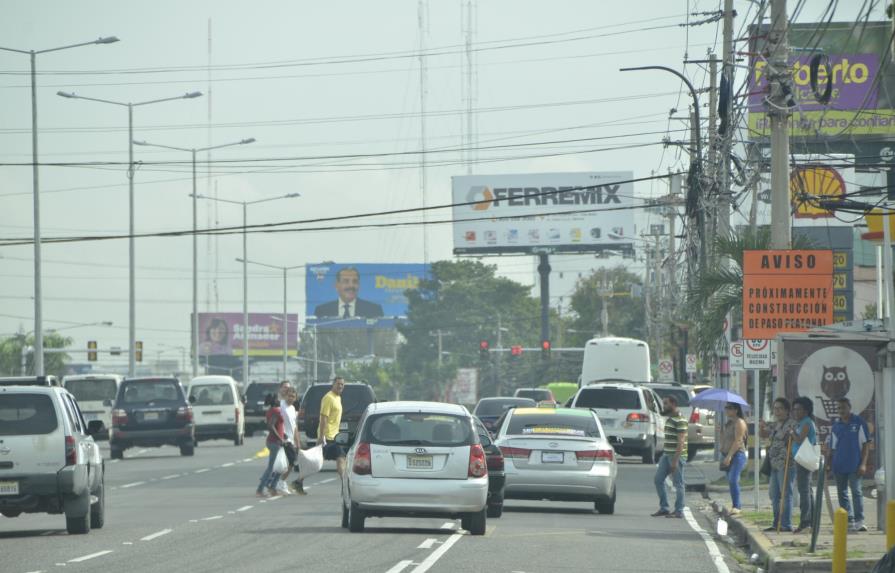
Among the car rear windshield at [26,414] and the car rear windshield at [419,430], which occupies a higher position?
the car rear windshield at [26,414]

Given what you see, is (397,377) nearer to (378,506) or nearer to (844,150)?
(844,150)

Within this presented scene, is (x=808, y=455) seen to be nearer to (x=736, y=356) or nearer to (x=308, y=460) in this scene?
(x=736, y=356)

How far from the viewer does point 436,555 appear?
58.7 ft

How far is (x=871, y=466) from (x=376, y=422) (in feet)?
22.7

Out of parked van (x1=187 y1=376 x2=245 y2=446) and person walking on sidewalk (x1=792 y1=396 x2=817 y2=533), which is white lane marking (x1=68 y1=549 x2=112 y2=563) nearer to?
person walking on sidewalk (x1=792 y1=396 x2=817 y2=533)

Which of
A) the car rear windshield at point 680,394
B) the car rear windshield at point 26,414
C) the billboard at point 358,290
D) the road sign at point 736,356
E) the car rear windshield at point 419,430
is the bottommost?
the car rear windshield at point 680,394

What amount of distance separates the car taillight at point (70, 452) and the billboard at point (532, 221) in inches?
3462

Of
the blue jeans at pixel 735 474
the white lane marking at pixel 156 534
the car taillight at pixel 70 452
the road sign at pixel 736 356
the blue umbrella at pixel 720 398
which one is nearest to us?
the white lane marking at pixel 156 534

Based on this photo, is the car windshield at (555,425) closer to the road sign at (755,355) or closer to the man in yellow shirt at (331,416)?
the road sign at (755,355)

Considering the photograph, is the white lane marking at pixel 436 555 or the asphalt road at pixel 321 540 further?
the asphalt road at pixel 321 540

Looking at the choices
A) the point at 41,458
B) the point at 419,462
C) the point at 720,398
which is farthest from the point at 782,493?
the point at 41,458

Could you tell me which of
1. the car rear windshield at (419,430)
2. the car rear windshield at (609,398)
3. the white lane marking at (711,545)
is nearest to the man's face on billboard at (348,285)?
the car rear windshield at (609,398)

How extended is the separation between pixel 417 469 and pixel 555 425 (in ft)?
17.9

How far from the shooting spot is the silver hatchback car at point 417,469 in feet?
66.6
